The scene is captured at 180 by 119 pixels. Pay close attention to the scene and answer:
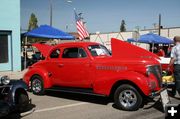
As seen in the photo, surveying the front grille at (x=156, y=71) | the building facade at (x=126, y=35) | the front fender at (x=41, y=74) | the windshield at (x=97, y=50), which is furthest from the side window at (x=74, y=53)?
the building facade at (x=126, y=35)

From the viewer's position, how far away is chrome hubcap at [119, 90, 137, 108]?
8516 millimetres

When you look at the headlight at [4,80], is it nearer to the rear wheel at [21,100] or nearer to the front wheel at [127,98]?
the rear wheel at [21,100]

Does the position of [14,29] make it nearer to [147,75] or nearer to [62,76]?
[62,76]

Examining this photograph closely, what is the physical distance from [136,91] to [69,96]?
3.20 m

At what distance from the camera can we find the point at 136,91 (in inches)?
332

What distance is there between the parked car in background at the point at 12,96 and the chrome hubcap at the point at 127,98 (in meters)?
2.60

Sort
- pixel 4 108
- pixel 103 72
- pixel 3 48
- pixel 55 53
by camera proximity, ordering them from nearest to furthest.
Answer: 1. pixel 4 108
2. pixel 103 72
3. pixel 55 53
4. pixel 3 48

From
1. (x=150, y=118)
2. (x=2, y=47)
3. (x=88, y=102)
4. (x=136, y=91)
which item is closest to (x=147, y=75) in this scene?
(x=136, y=91)

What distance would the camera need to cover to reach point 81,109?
29.0 ft

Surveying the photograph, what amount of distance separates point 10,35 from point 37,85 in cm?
809

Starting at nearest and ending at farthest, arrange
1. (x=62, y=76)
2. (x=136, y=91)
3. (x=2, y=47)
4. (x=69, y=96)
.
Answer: (x=136, y=91)
(x=62, y=76)
(x=69, y=96)
(x=2, y=47)

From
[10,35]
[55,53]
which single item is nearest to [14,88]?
[55,53]

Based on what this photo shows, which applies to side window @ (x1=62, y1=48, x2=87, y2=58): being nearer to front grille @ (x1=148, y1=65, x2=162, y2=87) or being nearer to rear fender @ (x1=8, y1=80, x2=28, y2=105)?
front grille @ (x1=148, y1=65, x2=162, y2=87)

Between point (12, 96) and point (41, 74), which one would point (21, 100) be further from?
point (41, 74)
